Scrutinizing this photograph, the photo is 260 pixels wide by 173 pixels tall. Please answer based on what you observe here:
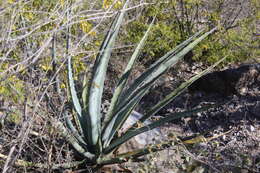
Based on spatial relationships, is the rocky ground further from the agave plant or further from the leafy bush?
the leafy bush

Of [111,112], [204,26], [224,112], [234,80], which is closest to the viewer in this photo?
[111,112]

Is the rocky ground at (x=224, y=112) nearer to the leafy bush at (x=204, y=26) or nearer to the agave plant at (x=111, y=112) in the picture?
the agave plant at (x=111, y=112)

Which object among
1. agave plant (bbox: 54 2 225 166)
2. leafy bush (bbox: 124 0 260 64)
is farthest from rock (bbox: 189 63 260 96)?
agave plant (bbox: 54 2 225 166)

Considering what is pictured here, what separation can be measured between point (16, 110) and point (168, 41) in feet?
11.5

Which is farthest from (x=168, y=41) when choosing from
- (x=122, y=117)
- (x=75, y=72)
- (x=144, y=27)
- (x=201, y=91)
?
(x=122, y=117)

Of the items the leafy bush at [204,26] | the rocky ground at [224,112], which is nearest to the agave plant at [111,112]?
the rocky ground at [224,112]

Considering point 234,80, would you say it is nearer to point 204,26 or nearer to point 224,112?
point 224,112

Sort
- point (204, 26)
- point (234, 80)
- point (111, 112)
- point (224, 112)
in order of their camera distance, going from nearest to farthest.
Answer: point (111, 112) → point (224, 112) → point (234, 80) → point (204, 26)

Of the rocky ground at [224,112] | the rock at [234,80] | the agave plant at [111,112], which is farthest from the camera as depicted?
the rock at [234,80]

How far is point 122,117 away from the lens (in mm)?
3109

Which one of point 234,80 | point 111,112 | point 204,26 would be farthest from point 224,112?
point 111,112

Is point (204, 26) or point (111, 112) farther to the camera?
point (204, 26)

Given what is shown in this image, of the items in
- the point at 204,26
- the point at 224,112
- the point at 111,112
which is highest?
the point at 204,26

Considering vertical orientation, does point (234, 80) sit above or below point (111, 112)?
above
